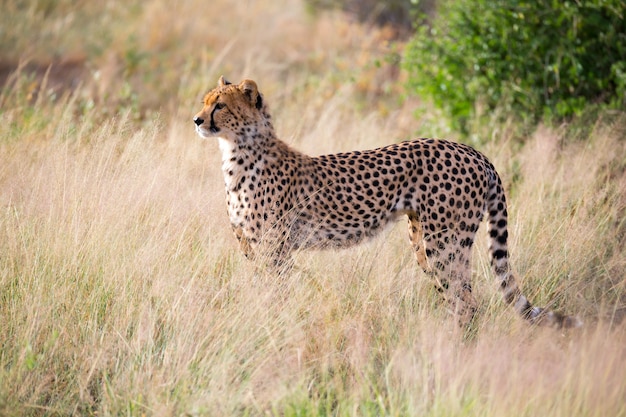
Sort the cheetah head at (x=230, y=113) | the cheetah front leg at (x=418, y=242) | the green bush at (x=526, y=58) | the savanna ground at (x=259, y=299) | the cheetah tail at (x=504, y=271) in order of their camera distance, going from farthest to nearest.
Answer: the green bush at (x=526, y=58), the cheetah front leg at (x=418, y=242), the cheetah head at (x=230, y=113), the cheetah tail at (x=504, y=271), the savanna ground at (x=259, y=299)

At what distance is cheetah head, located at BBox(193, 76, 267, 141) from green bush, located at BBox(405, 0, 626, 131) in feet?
9.23

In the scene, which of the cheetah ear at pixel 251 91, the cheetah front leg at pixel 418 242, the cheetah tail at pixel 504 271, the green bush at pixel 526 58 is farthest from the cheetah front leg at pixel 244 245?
the green bush at pixel 526 58

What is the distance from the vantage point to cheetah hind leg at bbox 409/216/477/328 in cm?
392

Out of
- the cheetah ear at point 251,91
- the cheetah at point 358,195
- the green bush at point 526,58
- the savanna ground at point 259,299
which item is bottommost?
the savanna ground at point 259,299

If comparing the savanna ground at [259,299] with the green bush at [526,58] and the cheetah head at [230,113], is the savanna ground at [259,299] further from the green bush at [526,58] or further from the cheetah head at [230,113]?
the cheetah head at [230,113]

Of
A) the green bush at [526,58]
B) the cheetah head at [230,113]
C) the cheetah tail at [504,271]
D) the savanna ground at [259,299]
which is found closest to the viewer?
the savanna ground at [259,299]

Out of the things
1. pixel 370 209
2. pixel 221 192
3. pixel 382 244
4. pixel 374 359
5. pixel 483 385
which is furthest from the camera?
pixel 221 192

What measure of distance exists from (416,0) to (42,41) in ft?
16.8

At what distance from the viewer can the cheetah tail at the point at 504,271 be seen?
3.69 meters

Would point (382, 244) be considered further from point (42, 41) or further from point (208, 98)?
point (42, 41)

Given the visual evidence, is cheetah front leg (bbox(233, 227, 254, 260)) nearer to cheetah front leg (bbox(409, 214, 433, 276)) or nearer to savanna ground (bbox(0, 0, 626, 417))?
savanna ground (bbox(0, 0, 626, 417))

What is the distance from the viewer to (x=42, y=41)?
31.3ft

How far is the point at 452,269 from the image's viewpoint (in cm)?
395

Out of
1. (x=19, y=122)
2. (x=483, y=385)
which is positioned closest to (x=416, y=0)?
(x=19, y=122)
